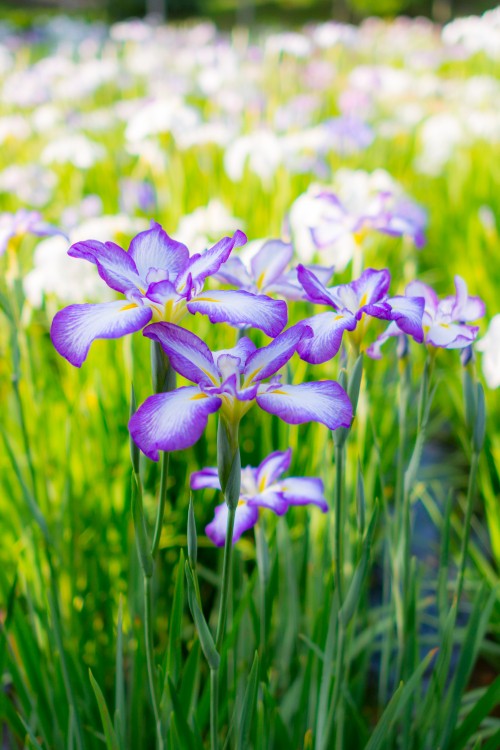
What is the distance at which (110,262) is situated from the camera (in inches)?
28.6

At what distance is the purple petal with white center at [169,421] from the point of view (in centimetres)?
62

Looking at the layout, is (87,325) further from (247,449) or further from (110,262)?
(247,449)

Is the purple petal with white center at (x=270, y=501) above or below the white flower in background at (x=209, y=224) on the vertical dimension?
below

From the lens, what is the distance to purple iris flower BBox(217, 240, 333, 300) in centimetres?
95

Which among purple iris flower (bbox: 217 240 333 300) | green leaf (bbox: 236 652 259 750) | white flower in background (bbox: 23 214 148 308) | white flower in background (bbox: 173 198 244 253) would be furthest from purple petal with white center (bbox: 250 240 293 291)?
white flower in background (bbox: 173 198 244 253)

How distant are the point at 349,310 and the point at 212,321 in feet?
0.64

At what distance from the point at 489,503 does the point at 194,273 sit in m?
1.22

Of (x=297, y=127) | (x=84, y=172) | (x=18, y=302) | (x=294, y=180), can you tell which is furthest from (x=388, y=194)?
(x=84, y=172)

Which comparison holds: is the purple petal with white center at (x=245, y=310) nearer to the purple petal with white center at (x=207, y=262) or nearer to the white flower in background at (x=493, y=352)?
the purple petal with white center at (x=207, y=262)

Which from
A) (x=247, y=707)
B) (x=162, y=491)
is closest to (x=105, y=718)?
(x=247, y=707)

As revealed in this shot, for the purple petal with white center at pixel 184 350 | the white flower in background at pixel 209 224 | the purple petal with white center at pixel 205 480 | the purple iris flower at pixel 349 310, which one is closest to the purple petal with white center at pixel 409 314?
the purple iris flower at pixel 349 310

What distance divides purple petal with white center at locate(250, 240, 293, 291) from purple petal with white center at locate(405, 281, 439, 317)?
163 mm

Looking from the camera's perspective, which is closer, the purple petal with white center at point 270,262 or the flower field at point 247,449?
the flower field at point 247,449

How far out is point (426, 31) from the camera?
33.1 ft
